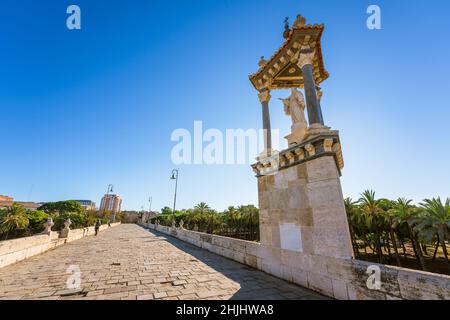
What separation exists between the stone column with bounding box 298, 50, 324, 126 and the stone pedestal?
0.92m

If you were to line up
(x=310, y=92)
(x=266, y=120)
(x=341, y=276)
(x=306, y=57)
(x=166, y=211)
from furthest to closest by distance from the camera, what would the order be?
(x=166, y=211) → (x=266, y=120) → (x=306, y=57) → (x=310, y=92) → (x=341, y=276)

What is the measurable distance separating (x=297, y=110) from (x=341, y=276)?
16.2 feet

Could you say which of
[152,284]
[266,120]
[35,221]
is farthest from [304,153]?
[35,221]

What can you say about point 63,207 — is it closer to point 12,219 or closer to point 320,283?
point 12,219

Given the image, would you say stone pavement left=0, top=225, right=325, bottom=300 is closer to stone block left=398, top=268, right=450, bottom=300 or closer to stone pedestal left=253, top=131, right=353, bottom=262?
stone pedestal left=253, top=131, right=353, bottom=262

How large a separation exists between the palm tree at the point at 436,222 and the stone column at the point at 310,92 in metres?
20.3

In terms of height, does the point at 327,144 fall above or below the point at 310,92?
below

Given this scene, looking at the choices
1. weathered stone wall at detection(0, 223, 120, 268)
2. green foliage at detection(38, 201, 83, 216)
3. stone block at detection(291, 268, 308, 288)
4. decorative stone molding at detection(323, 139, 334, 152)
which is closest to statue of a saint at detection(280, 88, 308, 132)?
decorative stone molding at detection(323, 139, 334, 152)

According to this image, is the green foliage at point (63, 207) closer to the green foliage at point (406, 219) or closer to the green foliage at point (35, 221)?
the green foliage at point (35, 221)

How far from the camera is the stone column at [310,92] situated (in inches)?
223

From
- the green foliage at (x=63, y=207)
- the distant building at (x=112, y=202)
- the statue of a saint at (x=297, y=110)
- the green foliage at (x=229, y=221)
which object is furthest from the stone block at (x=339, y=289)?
the distant building at (x=112, y=202)

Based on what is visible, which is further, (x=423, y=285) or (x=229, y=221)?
(x=229, y=221)

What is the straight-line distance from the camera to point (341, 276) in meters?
4.01
